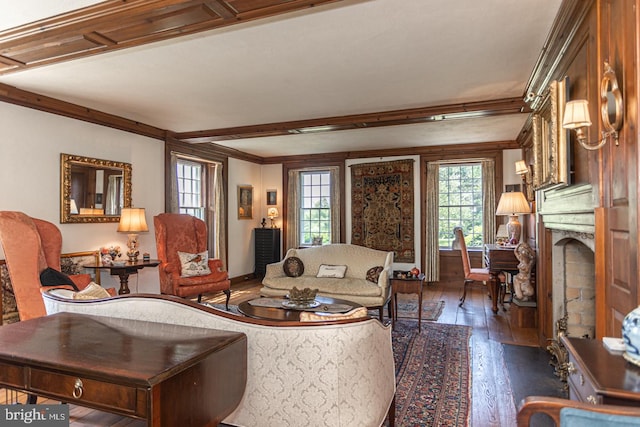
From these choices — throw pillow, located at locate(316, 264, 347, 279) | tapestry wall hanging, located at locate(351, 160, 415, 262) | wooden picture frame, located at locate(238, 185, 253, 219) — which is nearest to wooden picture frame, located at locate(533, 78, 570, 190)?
throw pillow, located at locate(316, 264, 347, 279)

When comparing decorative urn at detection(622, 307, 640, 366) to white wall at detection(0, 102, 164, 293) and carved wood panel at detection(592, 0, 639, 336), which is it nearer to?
carved wood panel at detection(592, 0, 639, 336)

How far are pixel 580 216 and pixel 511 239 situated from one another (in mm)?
3085

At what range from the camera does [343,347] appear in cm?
180

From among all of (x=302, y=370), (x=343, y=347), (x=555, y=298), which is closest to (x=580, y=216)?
(x=555, y=298)

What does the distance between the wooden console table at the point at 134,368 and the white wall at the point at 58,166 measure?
300cm

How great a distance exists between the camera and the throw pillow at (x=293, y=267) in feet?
18.1

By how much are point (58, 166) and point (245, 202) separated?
12.7 ft

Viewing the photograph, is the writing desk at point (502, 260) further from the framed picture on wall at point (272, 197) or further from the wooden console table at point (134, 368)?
the framed picture on wall at point (272, 197)

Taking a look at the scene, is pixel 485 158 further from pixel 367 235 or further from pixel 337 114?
pixel 337 114

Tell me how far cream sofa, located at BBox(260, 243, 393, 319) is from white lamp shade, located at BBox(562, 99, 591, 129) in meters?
2.86

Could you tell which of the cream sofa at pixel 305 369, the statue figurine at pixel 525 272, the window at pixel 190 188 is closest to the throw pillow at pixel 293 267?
the window at pixel 190 188

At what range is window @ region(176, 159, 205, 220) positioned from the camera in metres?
6.64

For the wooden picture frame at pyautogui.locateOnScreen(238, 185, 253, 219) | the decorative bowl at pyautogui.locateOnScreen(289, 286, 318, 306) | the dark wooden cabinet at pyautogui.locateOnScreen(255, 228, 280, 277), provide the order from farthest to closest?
1. the dark wooden cabinet at pyautogui.locateOnScreen(255, 228, 280, 277)
2. the wooden picture frame at pyautogui.locateOnScreen(238, 185, 253, 219)
3. the decorative bowl at pyautogui.locateOnScreen(289, 286, 318, 306)

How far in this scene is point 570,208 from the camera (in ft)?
9.21
